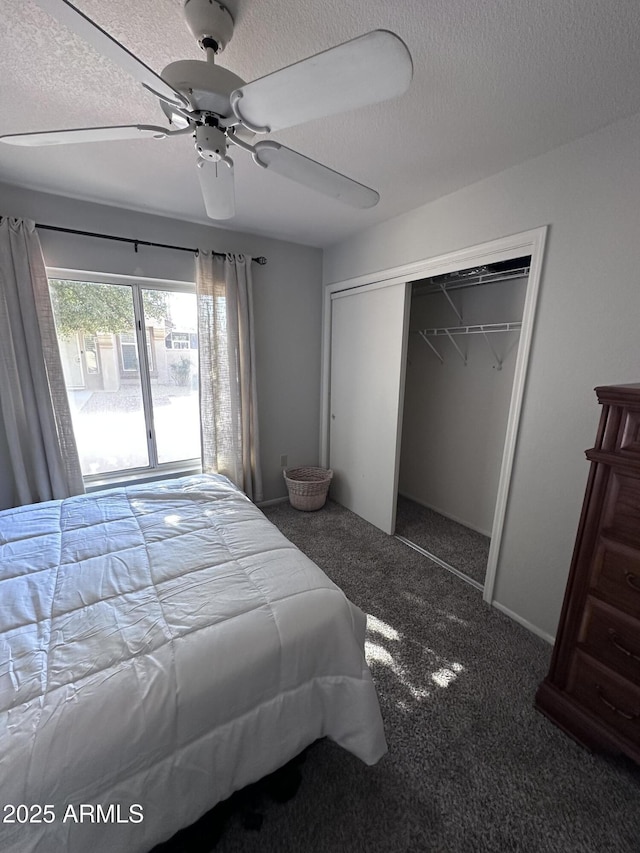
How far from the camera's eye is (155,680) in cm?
89

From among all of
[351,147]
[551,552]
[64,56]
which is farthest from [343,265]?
[551,552]

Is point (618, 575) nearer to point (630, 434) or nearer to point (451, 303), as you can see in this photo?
point (630, 434)

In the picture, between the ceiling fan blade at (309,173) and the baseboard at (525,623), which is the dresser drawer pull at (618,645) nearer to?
the baseboard at (525,623)

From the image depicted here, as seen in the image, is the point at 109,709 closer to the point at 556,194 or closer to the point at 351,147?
the point at 351,147

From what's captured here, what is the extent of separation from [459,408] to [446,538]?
1150mm

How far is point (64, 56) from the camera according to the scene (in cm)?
114

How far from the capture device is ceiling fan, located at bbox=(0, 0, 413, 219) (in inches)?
27.9

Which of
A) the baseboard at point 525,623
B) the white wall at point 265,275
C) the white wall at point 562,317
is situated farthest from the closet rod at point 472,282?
the baseboard at point 525,623

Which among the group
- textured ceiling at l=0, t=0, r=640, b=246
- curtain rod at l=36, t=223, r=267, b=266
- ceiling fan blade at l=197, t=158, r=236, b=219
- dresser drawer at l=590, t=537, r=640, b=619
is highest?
textured ceiling at l=0, t=0, r=640, b=246

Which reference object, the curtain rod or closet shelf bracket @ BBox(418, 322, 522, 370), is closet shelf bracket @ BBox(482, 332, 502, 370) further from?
the curtain rod

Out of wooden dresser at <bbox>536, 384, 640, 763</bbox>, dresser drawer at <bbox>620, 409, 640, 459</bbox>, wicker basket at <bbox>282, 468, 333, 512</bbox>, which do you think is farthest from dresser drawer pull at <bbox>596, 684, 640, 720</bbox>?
wicker basket at <bbox>282, 468, 333, 512</bbox>

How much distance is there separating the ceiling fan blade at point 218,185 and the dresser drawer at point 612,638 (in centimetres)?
204

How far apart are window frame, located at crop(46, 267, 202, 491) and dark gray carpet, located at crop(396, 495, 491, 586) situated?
2.07 meters

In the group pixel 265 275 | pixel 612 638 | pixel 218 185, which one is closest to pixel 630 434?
pixel 612 638
